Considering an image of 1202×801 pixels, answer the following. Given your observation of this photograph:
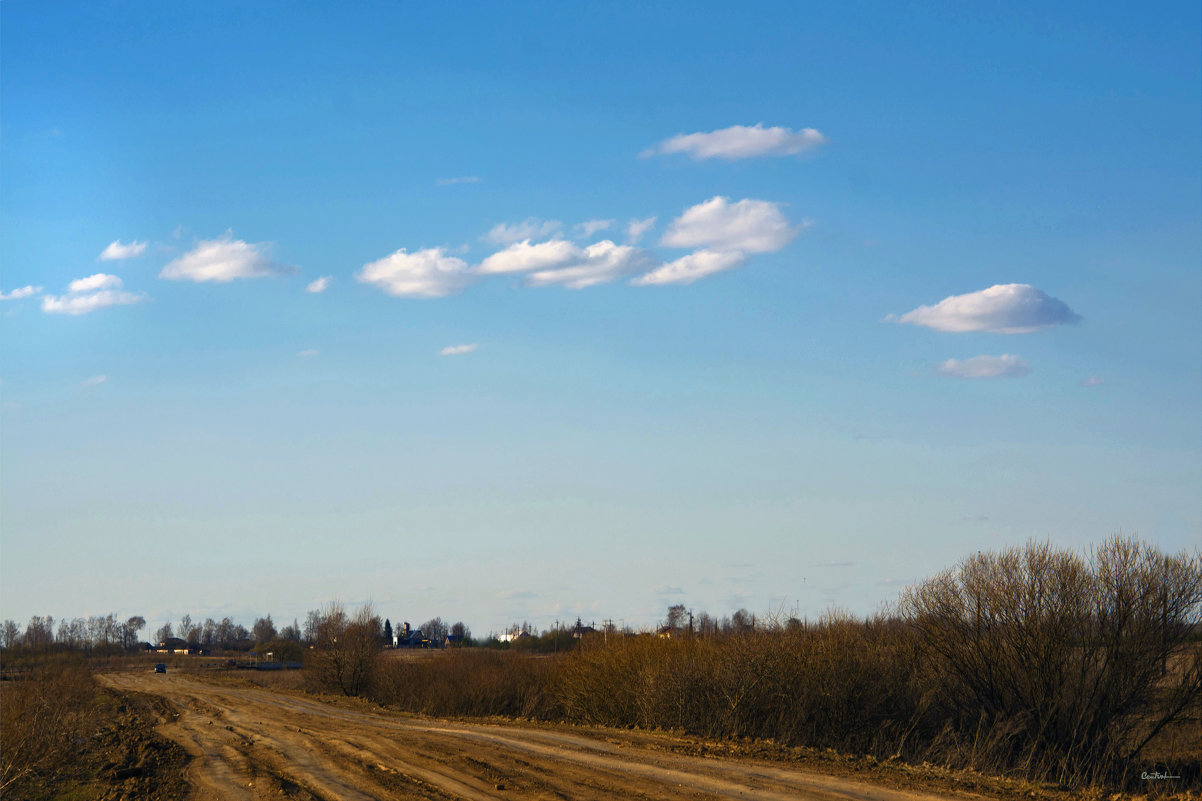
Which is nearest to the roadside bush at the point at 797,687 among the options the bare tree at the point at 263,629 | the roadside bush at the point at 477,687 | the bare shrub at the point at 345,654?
the roadside bush at the point at 477,687

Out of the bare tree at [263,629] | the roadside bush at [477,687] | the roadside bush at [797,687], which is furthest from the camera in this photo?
the bare tree at [263,629]

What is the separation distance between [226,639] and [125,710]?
167485mm

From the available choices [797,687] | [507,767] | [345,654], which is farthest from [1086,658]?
[345,654]

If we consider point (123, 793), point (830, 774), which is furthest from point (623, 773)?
point (123, 793)

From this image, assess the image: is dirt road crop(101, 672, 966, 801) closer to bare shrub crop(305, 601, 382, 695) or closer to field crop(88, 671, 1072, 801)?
field crop(88, 671, 1072, 801)

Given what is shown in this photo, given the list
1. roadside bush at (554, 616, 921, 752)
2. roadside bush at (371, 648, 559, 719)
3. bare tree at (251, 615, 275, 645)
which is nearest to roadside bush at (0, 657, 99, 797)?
roadside bush at (371, 648, 559, 719)

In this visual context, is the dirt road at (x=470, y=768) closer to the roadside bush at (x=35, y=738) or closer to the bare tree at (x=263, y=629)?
the roadside bush at (x=35, y=738)

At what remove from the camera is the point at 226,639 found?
652ft

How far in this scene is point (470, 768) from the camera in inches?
733

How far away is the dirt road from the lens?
15.6 metres

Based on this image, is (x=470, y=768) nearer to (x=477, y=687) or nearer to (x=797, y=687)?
(x=797, y=687)

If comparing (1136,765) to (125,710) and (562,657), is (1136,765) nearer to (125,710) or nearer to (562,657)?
(562,657)

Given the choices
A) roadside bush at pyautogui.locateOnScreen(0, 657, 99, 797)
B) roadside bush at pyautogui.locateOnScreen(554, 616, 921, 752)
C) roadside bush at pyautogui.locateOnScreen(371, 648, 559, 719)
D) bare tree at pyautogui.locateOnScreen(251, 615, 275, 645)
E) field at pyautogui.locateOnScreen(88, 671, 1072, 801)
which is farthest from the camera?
bare tree at pyautogui.locateOnScreen(251, 615, 275, 645)

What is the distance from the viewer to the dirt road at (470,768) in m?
15.6
